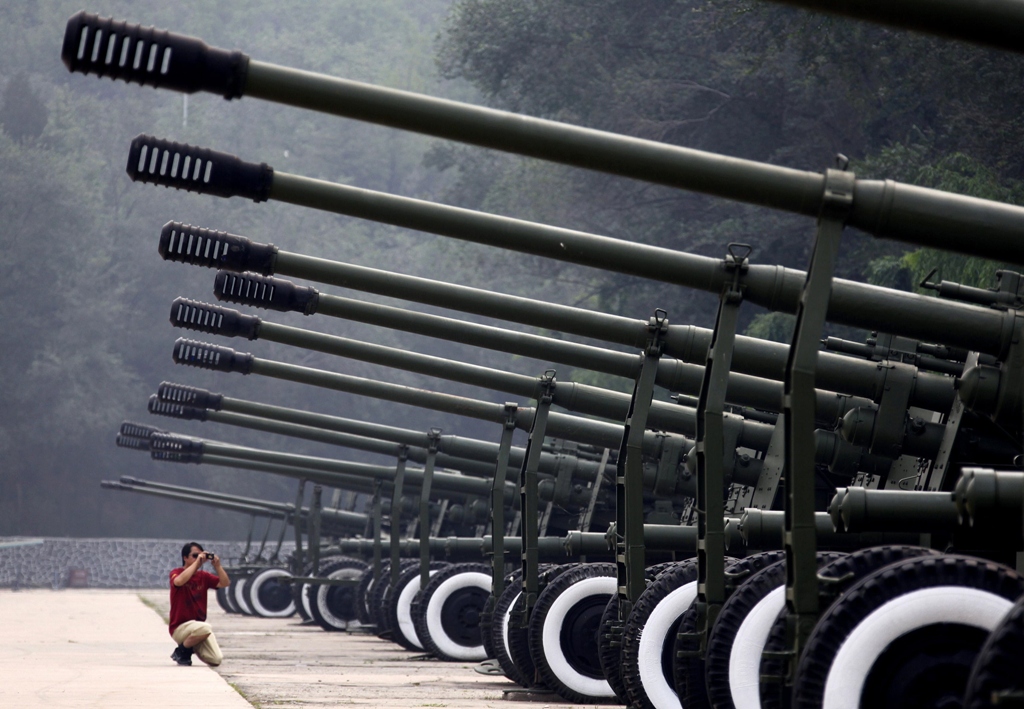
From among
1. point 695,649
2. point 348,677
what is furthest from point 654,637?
point 348,677

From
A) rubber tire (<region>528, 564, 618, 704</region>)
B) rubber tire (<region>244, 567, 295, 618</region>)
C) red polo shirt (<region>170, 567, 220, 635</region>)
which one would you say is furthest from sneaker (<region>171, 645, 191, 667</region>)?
rubber tire (<region>244, 567, 295, 618</region>)

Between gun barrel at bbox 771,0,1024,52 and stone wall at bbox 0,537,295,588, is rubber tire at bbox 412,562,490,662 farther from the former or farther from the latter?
stone wall at bbox 0,537,295,588

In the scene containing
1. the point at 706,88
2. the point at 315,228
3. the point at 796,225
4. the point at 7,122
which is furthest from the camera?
the point at 315,228

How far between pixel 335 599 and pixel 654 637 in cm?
1430

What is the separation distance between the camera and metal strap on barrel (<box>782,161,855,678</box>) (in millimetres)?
5500

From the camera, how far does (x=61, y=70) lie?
6869 centimetres

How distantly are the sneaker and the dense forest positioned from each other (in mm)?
9652

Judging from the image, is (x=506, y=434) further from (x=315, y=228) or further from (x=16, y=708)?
(x=315, y=228)

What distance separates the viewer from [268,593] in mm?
26172

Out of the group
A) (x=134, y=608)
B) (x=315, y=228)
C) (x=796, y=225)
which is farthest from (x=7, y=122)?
(x=796, y=225)

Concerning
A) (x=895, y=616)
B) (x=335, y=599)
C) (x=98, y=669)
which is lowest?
(x=335, y=599)

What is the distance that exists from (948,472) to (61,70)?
65.4 metres

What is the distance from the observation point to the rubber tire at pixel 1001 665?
13.3 feet

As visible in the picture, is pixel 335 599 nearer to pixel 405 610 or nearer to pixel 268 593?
pixel 268 593
